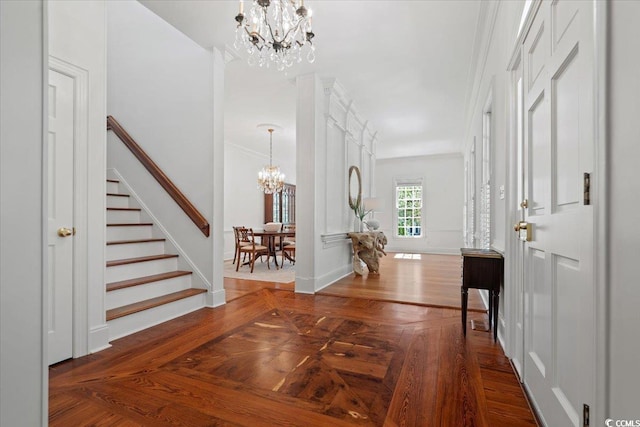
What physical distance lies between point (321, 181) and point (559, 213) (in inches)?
120

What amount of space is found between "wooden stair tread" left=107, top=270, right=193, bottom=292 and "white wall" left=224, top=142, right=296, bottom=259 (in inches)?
153

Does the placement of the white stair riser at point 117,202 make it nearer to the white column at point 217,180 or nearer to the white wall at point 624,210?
the white column at point 217,180

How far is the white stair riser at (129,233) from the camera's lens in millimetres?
3043

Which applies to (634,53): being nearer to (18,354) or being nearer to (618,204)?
(618,204)

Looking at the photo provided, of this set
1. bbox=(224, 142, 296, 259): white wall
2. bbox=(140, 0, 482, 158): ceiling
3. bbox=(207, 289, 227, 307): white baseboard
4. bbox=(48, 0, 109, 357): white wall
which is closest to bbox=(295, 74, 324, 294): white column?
bbox=(140, 0, 482, 158): ceiling

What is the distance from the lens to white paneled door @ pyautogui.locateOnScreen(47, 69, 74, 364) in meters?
1.89

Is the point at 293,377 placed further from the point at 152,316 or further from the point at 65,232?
the point at 65,232

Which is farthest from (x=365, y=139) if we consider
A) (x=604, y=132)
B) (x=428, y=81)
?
(x=604, y=132)

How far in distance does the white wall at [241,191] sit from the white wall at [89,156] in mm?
4435

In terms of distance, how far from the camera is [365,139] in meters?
6.05

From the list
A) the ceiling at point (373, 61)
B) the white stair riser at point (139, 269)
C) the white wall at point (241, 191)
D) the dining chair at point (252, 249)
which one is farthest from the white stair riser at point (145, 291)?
the white wall at point (241, 191)

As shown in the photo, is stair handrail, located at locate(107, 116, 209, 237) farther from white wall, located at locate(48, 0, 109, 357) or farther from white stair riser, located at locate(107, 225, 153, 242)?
white wall, located at locate(48, 0, 109, 357)

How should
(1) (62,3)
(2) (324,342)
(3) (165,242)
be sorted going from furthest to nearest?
(3) (165,242), (2) (324,342), (1) (62,3)

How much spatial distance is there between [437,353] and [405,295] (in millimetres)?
1609
